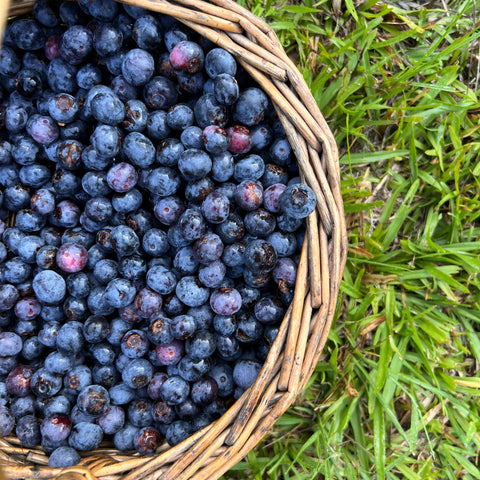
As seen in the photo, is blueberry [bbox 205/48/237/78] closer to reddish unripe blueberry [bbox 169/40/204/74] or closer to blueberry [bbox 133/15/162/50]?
reddish unripe blueberry [bbox 169/40/204/74]

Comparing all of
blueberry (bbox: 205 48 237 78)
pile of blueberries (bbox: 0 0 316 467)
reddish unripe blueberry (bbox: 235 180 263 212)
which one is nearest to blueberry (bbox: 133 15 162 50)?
pile of blueberries (bbox: 0 0 316 467)

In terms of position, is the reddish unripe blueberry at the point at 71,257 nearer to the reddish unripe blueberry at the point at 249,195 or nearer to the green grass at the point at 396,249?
the reddish unripe blueberry at the point at 249,195

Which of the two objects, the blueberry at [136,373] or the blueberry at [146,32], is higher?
the blueberry at [146,32]

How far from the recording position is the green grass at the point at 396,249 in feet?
5.90

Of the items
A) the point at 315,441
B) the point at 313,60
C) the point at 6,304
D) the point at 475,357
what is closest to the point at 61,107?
the point at 6,304

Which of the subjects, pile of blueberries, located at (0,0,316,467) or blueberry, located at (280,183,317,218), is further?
pile of blueberries, located at (0,0,316,467)

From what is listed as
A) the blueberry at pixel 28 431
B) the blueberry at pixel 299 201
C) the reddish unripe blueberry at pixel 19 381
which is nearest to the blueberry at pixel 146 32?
the blueberry at pixel 299 201

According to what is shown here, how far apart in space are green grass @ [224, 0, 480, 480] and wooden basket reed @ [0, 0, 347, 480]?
1.42ft

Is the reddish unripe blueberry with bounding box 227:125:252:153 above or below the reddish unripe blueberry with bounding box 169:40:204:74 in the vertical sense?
below

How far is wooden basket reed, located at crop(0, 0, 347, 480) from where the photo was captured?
4.35 ft

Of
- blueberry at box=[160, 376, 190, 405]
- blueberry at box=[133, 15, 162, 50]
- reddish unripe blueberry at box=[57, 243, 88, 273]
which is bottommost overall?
blueberry at box=[160, 376, 190, 405]

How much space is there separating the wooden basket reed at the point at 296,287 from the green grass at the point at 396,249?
43 centimetres

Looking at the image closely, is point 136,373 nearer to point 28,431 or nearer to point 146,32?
point 28,431

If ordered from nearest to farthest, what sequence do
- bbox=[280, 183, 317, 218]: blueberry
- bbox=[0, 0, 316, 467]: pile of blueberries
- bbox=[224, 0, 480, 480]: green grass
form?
bbox=[280, 183, 317, 218]: blueberry, bbox=[0, 0, 316, 467]: pile of blueberries, bbox=[224, 0, 480, 480]: green grass
